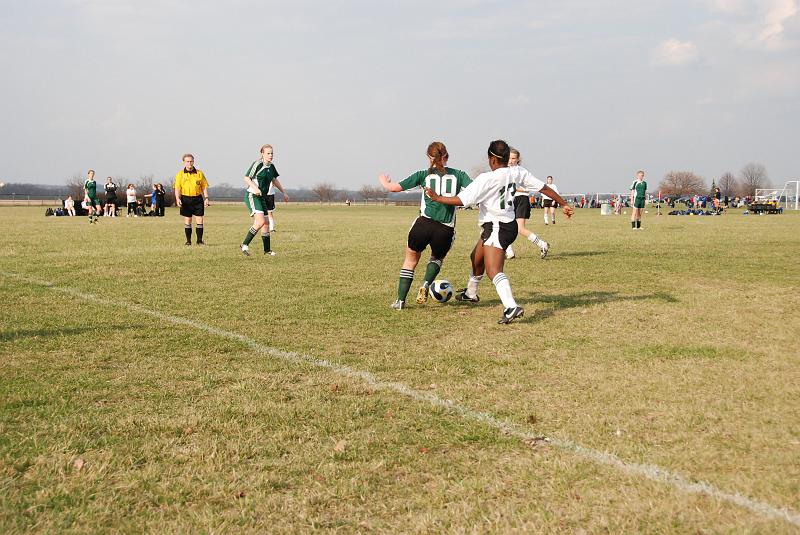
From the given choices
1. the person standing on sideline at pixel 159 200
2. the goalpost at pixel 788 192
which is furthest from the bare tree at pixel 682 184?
the person standing on sideline at pixel 159 200

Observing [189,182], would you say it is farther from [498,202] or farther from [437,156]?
[498,202]

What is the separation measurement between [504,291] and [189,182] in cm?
1221

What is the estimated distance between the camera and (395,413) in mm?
4734

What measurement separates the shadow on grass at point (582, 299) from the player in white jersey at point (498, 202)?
2.54 feet

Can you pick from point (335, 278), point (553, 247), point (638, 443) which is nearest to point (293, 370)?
point (638, 443)

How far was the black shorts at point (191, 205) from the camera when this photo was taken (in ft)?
60.0

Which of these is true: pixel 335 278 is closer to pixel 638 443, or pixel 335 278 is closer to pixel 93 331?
pixel 93 331

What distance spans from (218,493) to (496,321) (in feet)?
17.1

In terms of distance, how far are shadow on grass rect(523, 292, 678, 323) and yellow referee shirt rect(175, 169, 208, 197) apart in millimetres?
10979

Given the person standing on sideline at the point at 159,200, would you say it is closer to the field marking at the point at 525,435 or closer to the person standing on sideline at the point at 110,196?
the person standing on sideline at the point at 110,196

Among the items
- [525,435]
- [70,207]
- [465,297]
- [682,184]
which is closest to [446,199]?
[465,297]

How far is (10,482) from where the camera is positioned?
11.6 feet

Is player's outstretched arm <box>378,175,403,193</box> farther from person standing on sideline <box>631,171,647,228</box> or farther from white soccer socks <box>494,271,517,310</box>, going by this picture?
person standing on sideline <box>631,171,647,228</box>

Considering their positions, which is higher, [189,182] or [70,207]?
[189,182]
